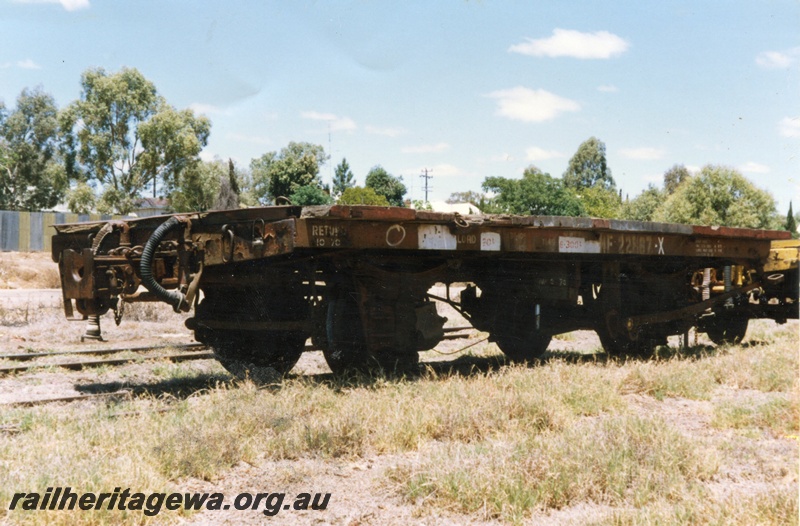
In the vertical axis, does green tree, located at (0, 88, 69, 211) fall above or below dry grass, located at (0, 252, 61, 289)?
above

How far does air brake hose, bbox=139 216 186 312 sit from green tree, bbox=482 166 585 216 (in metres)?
54.7

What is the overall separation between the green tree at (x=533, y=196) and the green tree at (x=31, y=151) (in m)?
38.2

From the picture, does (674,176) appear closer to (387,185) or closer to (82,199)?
Answer: (387,185)

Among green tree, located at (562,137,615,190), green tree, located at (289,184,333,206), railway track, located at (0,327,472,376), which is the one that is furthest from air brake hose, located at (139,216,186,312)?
green tree, located at (562,137,615,190)

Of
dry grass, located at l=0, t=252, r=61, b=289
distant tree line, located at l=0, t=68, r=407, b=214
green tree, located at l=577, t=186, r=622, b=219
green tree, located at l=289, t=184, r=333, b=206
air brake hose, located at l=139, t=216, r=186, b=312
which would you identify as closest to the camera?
air brake hose, located at l=139, t=216, r=186, b=312

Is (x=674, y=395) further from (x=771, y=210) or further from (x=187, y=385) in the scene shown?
(x=771, y=210)

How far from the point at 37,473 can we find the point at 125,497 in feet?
2.18

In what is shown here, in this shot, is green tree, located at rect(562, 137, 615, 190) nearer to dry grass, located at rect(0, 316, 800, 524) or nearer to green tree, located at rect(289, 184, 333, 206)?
green tree, located at rect(289, 184, 333, 206)

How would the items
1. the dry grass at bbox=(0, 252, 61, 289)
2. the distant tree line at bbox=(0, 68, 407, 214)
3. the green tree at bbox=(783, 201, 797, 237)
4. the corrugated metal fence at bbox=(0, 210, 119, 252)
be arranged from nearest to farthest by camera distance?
the green tree at bbox=(783, 201, 797, 237)
the dry grass at bbox=(0, 252, 61, 289)
the corrugated metal fence at bbox=(0, 210, 119, 252)
the distant tree line at bbox=(0, 68, 407, 214)

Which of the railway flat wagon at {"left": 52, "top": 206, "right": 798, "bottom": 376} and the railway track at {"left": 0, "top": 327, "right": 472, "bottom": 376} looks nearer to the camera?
the railway flat wagon at {"left": 52, "top": 206, "right": 798, "bottom": 376}

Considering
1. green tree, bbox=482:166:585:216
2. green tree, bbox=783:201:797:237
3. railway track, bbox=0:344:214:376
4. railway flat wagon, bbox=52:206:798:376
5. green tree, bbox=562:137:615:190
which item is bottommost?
railway track, bbox=0:344:214:376

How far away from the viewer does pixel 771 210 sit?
46.8 m

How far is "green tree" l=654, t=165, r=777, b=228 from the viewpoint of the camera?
4597 centimetres

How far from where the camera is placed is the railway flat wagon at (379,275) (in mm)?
6277
